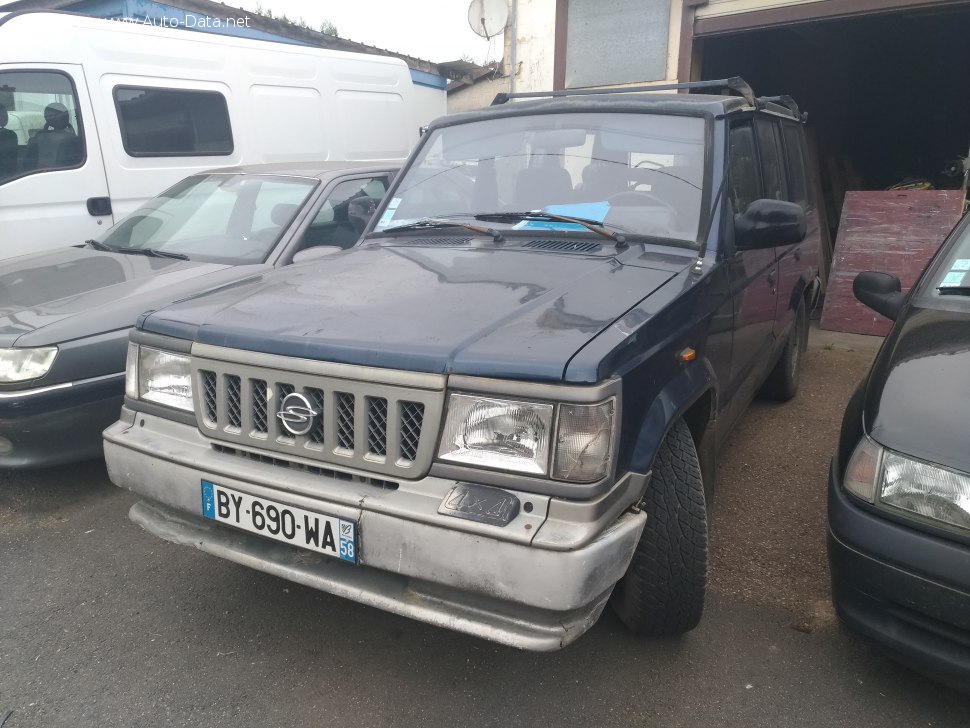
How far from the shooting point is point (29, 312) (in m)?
3.45

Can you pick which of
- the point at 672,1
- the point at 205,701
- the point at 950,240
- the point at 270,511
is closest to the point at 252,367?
the point at 270,511

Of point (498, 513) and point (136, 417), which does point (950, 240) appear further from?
point (136, 417)

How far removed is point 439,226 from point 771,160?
1.87m

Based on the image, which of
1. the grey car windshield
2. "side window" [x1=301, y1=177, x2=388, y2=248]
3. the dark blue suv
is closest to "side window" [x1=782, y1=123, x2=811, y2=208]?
the dark blue suv

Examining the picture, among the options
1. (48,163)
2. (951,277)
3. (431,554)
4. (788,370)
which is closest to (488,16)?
(48,163)

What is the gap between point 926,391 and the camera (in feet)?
7.23

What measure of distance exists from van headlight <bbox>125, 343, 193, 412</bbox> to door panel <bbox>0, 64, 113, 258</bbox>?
12.2 feet

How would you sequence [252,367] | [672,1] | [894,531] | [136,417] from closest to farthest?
[894,531]
[252,367]
[136,417]
[672,1]

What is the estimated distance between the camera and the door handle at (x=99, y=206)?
5707mm

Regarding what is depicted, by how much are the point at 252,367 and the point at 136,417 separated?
2.20 ft

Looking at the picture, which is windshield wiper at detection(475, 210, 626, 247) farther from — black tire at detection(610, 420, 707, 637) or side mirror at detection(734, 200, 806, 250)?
black tire at detection(610, 420, 707, 637)

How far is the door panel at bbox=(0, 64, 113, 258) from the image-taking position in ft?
17.7

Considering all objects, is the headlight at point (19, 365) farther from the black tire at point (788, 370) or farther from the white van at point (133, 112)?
the black tire at point (788, 370)

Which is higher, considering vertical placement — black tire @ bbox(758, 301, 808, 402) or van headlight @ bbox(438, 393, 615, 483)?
van headlight @ bbox(438, 393, 615, 483)
